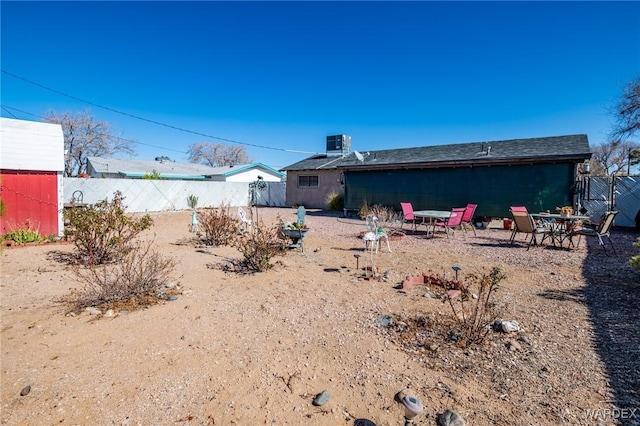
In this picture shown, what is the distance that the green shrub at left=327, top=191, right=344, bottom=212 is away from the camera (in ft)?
59.9

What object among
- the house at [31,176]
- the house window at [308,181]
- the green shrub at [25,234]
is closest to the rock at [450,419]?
the green shrub at [25,234]

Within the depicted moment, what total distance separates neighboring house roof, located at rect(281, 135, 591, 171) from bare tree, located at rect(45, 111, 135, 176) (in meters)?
25.9

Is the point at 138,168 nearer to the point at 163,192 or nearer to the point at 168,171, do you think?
the point at 168,171

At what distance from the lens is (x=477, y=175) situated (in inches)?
500

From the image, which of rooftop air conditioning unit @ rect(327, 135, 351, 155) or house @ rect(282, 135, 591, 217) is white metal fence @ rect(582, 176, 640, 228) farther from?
rooftop air conditioning unit @ rect(327, 135, 351, 155)

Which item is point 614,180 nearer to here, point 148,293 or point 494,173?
point 494,173

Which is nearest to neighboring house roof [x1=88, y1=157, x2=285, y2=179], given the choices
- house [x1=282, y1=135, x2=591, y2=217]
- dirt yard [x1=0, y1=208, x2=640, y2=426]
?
house [x1=282, y1=135, x2=591, y2=217]

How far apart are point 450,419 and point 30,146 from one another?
1054 centimetres

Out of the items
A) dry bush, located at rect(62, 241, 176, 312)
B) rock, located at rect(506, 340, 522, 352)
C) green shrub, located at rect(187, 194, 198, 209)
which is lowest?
rock, located at rect(506, 340, 522, 352)

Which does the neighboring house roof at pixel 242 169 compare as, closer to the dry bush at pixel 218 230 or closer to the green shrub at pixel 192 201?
the green shrub at pixel 192 201

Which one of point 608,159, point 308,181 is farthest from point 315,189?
point 608,159

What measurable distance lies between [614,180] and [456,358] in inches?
528

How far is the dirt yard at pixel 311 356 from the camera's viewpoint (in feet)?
7.04

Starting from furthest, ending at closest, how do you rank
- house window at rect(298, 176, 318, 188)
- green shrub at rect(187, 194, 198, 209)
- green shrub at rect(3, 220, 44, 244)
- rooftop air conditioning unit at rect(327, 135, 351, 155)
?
rooftop air conditioning unit at rect(327, 135, 351, 155), house window at rect(298, 176, 318, 188), green shrub at rect(187, 194, 198, 209), green shrub at rect(3, 220, 44, 244)
